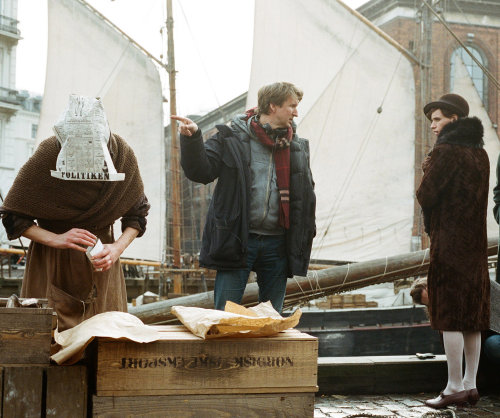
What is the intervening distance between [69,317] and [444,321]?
2.26 m

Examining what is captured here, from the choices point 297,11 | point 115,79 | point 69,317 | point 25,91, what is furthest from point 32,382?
point 25,91

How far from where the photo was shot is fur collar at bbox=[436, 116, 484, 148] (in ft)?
13.9

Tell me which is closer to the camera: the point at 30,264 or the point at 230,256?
the point at 30,264

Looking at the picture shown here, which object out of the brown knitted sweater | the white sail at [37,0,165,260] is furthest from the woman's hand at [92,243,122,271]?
the white sail at [37,0,165,260]

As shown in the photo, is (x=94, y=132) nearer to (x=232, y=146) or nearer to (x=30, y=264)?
(x=30, y=264)

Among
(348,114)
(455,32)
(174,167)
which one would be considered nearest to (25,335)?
(348,114)

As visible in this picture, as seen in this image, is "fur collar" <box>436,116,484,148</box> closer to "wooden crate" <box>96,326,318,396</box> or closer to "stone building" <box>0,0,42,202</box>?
"wooden crate" <box>96,326,318,396</box>

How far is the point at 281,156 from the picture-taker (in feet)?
13.0

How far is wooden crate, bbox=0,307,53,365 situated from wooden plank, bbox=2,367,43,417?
0.04m

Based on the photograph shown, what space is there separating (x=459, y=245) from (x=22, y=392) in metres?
2.77

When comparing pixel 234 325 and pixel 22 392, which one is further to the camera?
pixel 234 325

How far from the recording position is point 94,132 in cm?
278

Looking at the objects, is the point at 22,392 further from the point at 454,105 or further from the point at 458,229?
the point at 454,105

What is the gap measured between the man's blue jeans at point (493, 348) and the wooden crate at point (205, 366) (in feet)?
7.99
